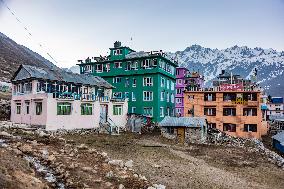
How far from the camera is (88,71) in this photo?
234ft

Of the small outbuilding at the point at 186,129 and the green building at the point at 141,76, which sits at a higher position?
the green building at the point at 141,76

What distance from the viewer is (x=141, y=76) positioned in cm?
6456

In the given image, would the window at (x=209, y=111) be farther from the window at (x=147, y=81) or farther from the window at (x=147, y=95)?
the window at (x=147, y=81)

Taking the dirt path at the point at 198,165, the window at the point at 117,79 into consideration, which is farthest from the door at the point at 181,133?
the window at the point at 117,79

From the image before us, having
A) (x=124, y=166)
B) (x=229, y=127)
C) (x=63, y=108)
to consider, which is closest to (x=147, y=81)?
(x=229, y=127)

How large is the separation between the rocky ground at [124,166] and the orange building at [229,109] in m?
17.0

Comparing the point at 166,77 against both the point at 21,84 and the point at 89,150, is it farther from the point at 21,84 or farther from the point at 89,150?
the point at 89,150

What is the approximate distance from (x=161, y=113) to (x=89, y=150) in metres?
34.2

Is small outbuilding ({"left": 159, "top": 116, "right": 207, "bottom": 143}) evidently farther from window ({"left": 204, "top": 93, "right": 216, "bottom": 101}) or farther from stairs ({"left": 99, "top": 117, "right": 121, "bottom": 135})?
window ({"left": 204, "top": 93, "right": 216, "bottom": 101})

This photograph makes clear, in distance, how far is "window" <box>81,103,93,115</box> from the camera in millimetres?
49141

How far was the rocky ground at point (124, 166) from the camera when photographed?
2112 cm

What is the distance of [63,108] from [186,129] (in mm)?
19991

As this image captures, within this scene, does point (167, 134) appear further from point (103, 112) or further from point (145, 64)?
point (145, 64)

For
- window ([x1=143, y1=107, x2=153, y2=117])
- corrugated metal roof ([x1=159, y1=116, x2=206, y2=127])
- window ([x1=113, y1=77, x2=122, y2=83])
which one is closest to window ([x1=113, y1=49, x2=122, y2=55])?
window ([x1=113, y1=77, x2=122, y2=83])
